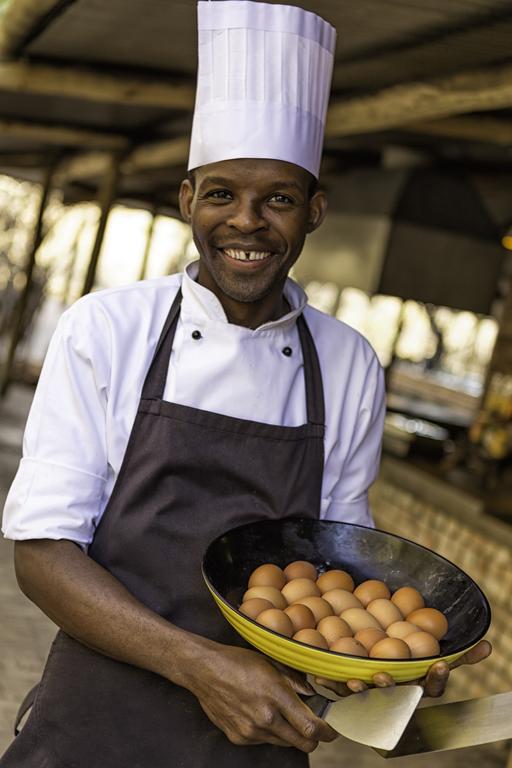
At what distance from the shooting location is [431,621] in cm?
154

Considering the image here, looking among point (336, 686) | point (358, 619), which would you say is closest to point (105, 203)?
point (358, 619)

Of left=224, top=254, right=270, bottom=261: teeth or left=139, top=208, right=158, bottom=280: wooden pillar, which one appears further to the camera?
left=139, top=208, right=158, bottom=280: wooden pillar

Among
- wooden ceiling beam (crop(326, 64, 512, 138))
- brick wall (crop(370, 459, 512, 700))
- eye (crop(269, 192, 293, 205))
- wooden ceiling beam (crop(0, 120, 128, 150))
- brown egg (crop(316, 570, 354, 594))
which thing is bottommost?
brick wall (crop(370, 459, 512, 700))

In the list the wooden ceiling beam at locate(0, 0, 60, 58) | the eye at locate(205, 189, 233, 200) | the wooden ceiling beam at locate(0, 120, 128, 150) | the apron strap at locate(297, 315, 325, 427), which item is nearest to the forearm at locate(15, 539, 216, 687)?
the apron strap at locate(297, 315, 325, 427)

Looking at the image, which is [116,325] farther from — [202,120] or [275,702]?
[275,702]

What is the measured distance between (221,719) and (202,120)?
95 centimetres

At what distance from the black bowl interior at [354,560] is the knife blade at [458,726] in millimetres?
88

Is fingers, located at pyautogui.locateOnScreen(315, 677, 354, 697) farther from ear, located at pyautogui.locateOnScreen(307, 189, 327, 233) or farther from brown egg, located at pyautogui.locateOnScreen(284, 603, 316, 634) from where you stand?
ear, located at pyautogui.locateOnScreen(307, 189, 327, 233)

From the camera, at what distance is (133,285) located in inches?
70.0

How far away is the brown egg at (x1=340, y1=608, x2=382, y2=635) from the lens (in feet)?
5.04

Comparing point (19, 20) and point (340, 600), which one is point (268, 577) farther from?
point (19, 20)

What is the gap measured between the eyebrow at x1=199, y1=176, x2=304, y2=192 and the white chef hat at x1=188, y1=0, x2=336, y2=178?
48mm

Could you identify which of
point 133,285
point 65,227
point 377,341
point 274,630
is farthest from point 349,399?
point 65,227

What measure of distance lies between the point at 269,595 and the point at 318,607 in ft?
0.24
